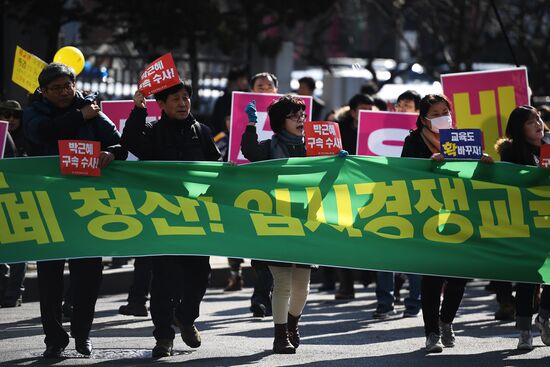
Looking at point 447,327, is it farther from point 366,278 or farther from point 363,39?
point 363,39

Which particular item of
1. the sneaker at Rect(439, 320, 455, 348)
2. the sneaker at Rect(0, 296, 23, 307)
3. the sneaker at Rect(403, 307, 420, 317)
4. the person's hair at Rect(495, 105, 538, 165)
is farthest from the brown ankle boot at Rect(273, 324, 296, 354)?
the sneaker at Rect(0, 296, 23, 307)

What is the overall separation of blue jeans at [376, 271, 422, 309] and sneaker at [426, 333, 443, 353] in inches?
99.0

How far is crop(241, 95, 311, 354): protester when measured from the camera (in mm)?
8641

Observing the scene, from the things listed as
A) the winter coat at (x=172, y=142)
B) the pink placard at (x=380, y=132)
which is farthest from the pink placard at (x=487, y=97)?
the winter coat at (x=172, y=142)

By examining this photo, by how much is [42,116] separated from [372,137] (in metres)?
4.08

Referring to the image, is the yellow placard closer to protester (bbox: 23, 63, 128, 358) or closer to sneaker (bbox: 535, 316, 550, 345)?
protester (bbox: 23, 63, 128, 358)

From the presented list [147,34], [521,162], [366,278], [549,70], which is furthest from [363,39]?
[521,162]

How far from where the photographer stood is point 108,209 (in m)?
8.60

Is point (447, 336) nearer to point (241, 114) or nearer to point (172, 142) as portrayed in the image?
point (172, 142)

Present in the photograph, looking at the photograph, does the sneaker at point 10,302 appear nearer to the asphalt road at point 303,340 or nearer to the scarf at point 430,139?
the asphalt road at point 303,340

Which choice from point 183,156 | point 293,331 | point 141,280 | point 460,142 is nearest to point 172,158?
point 183,156

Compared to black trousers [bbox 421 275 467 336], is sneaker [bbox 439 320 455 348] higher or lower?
lower

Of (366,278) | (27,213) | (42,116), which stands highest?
(42,116)

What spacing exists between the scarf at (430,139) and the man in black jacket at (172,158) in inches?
62.6
